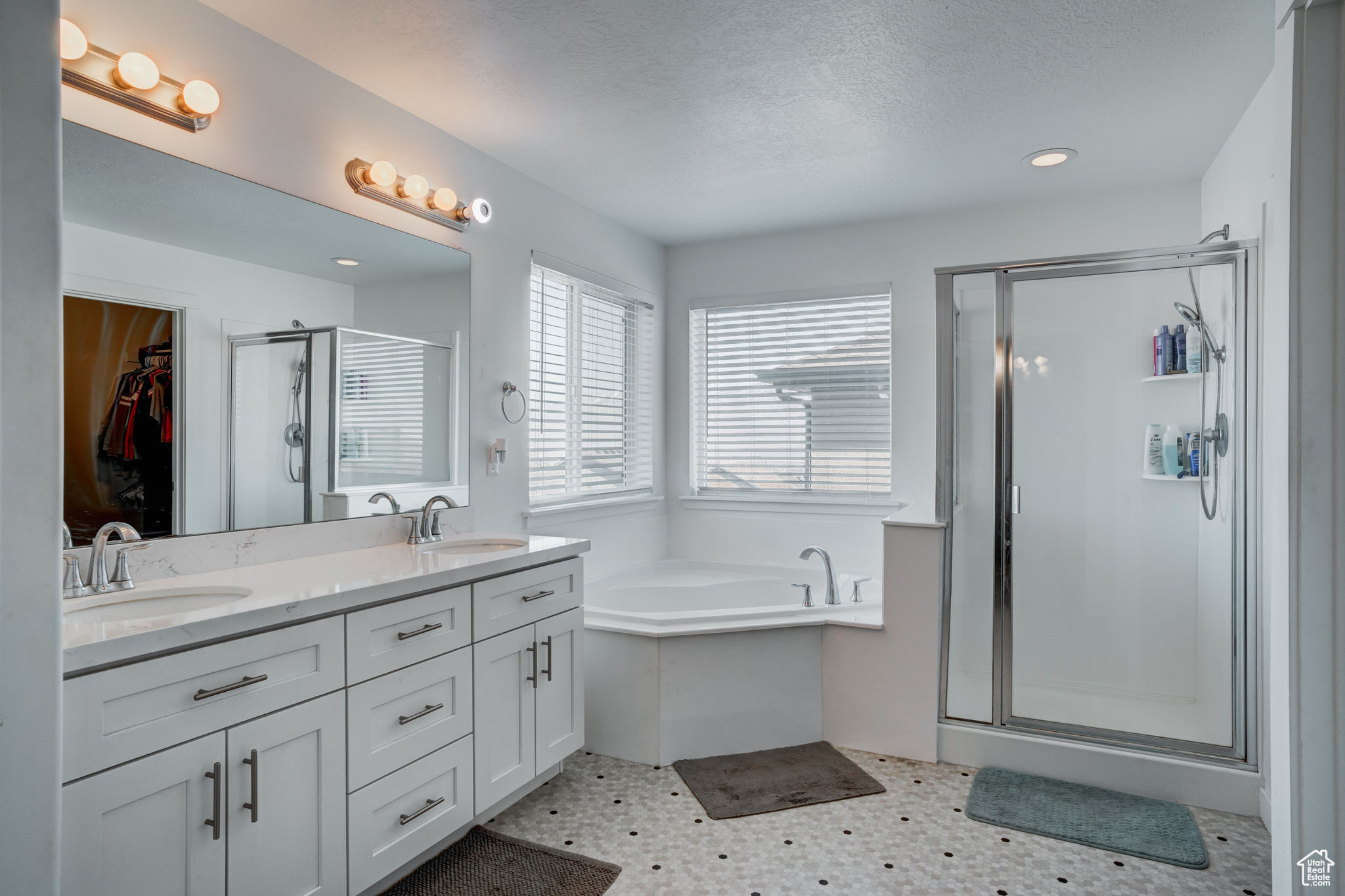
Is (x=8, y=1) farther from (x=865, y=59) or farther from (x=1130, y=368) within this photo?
(x=1130, y=368)

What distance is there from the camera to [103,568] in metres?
1.65

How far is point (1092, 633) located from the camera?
102 inches

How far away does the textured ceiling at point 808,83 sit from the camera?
1.99m

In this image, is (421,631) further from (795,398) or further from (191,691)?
(795,398)

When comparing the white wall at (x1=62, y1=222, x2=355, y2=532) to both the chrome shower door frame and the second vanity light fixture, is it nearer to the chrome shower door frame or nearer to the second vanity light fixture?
the chrome shower door frame

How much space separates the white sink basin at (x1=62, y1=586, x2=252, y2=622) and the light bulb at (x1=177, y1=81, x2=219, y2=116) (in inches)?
47.3

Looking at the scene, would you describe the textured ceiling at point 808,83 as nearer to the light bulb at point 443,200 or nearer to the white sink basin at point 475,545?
the light bulb at point 443,200

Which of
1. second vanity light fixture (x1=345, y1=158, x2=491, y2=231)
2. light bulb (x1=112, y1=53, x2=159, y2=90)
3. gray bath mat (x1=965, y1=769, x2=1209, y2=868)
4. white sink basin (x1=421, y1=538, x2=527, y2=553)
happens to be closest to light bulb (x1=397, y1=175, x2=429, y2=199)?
second vanity light fixture (x1=345, y1=158, x2=491, y2=231)

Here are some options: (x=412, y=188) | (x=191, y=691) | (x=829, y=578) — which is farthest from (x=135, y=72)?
(x=829, y=578)

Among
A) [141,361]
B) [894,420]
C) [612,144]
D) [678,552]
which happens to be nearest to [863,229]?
[894,420]

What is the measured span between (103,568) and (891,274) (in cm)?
347

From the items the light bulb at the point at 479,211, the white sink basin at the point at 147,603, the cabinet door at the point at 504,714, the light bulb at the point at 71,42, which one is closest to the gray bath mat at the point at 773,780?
the cabinet door at the point at 504,714

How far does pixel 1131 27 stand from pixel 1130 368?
1064 mm

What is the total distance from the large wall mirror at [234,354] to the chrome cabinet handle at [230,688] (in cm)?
58
